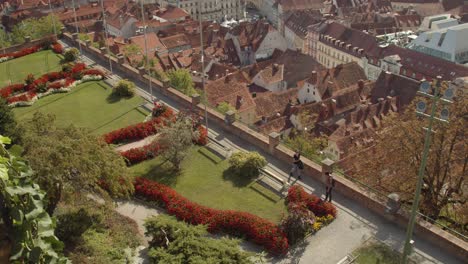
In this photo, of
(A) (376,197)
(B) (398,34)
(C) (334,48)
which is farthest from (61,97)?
(B) (398,34)

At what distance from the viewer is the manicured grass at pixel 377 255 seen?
21225mm

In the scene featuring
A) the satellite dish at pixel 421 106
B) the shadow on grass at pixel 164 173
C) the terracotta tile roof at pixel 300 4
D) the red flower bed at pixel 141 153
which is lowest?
the terracotta tile roof at pixel 300 4

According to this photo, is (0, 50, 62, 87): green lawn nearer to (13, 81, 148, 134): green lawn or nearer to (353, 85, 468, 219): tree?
(13, 81, 148, 134): green lawn

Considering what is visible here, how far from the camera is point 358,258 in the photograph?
2142cm

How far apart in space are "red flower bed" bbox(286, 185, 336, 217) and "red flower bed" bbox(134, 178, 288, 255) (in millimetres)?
2129

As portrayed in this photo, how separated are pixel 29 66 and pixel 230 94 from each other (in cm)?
2578

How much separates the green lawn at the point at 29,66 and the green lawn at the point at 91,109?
25.0ft

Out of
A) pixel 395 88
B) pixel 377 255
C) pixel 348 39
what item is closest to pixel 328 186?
pixel 377 255

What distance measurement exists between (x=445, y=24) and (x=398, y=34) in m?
9.06

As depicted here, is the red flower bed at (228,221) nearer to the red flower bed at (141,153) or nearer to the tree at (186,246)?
the tree at (186,246)

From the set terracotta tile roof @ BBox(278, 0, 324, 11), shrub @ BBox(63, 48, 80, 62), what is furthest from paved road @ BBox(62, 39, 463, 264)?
terracotta tile roof @ BBox(278, 0, 324, 11)

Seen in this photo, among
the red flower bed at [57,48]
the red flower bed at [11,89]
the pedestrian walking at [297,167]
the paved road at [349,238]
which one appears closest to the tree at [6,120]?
the red flower bed at [11,89]

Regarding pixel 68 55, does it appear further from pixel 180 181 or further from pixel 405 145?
pixel 405 145

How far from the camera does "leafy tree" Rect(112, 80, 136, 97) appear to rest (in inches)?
1545
